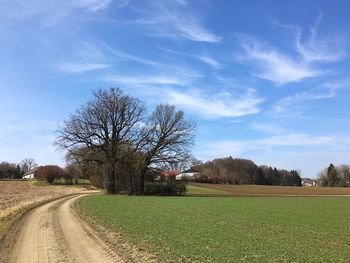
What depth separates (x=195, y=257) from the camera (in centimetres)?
1409

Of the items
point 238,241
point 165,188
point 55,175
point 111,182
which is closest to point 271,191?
point 165,188

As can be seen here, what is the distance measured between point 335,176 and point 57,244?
163 metres

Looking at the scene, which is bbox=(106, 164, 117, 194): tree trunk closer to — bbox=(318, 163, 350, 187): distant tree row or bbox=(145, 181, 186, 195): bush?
bbox=(145, 181, 186, 195): bush

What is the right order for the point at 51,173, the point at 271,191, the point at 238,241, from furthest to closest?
1. the point at 51,173
2. the point at 271,191
3. the point at 238,241

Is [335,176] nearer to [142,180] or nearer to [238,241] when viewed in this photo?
[142,180]

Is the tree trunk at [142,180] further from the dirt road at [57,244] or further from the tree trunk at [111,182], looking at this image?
the dirt road at [57,244]

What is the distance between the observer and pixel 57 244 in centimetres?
1714

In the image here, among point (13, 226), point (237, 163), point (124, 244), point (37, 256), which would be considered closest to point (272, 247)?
point (124, 244)

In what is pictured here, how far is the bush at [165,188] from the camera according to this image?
2928 inches

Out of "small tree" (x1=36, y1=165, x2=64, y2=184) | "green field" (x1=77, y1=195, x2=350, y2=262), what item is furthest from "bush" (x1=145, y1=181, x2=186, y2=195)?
"small tree" (x1=36, y1=165, x2=64, y2=184)

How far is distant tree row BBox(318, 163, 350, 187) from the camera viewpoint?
166 metres

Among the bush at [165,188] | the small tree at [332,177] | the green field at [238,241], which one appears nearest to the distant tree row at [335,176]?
the small tree at [332,177]

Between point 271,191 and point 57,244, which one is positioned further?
point 271,191

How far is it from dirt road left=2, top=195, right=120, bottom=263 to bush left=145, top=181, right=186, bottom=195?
49370mm
